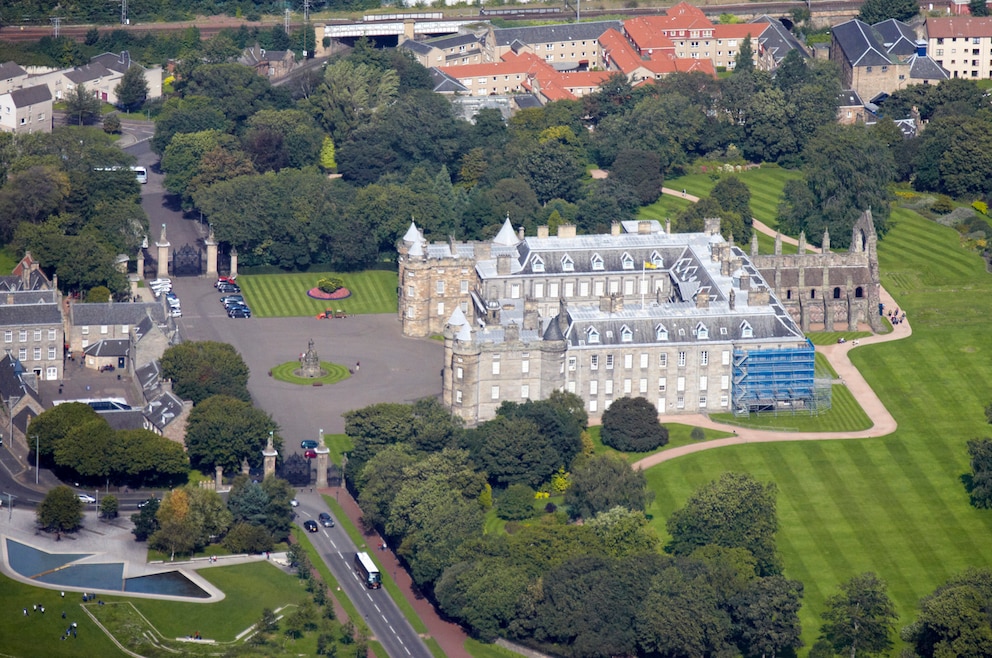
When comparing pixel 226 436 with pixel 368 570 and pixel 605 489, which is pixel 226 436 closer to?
pixel 368 570

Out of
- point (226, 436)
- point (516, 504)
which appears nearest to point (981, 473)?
point (516, 504)

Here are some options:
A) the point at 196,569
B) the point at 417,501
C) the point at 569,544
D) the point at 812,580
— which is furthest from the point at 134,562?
the point at 812,580

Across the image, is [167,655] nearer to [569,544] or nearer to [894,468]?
[569,544]

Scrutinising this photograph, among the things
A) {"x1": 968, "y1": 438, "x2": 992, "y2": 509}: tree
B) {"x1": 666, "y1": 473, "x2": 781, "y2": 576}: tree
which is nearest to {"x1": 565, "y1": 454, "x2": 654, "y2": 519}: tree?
{"x1": 666, "y1": 473, "x2": 781, "y2": 576}: tree

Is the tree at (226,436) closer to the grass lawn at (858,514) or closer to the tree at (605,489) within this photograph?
the tree at (605,489)

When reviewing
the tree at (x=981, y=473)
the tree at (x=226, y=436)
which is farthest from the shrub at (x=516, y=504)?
the tree at (x=981, y=473)

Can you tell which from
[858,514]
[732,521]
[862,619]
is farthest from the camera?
[858,514]

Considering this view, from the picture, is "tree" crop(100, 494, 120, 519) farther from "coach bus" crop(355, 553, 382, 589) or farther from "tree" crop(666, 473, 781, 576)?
"tree" crop(666, 473, 781, 576)
